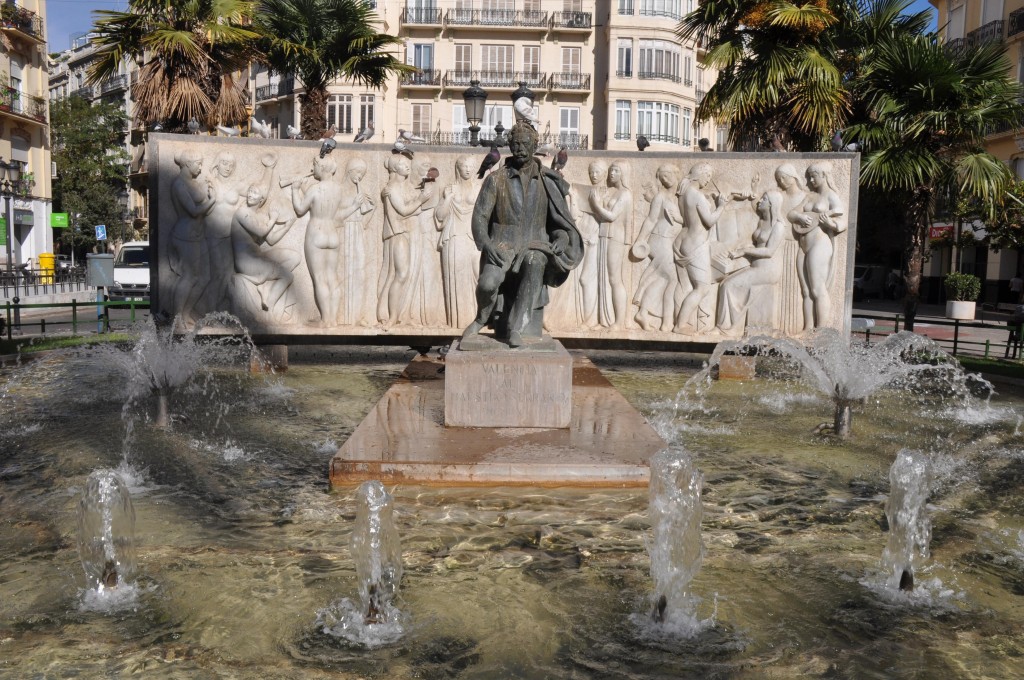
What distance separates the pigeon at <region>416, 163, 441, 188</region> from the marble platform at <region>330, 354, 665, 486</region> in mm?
4407

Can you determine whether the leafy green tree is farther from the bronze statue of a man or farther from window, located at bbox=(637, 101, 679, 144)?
the bronze statue of a man

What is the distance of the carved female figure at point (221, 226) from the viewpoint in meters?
12.0

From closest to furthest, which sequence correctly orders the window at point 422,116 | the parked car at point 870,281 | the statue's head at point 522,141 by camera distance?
the statue's head at point 522,141 → the parked car at point 870,281 → the window at point 422,116

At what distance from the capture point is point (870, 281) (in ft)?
129

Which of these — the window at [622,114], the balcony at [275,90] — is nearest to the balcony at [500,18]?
the window at [622,114]

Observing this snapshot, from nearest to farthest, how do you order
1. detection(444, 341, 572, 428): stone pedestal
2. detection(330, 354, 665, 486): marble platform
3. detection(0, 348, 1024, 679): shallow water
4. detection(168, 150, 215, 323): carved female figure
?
detection(0, 348, 1024, 679): shallow water
detection(330, 354, 665, 486): marble platform
detection(444, 341, 572, 428): stone pedestal
detection(168, 150, 215, 323): carved female figure

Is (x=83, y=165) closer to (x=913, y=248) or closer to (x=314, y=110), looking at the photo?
(x=314, y=110)

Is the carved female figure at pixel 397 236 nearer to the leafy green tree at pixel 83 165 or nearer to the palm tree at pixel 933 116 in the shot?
the palm tree at pixel 933 116

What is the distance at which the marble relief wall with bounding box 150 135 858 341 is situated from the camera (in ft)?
39.5

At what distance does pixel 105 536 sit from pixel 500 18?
143ft

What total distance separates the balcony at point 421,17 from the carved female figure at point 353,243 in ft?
115

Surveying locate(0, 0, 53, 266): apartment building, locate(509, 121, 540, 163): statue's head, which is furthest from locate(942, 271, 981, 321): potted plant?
locate(0, 0, 53, 266): apartment building

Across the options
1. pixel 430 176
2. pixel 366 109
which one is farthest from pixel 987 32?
pixel 430 176

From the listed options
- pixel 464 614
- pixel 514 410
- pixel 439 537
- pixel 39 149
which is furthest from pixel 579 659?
pixel 39 149
